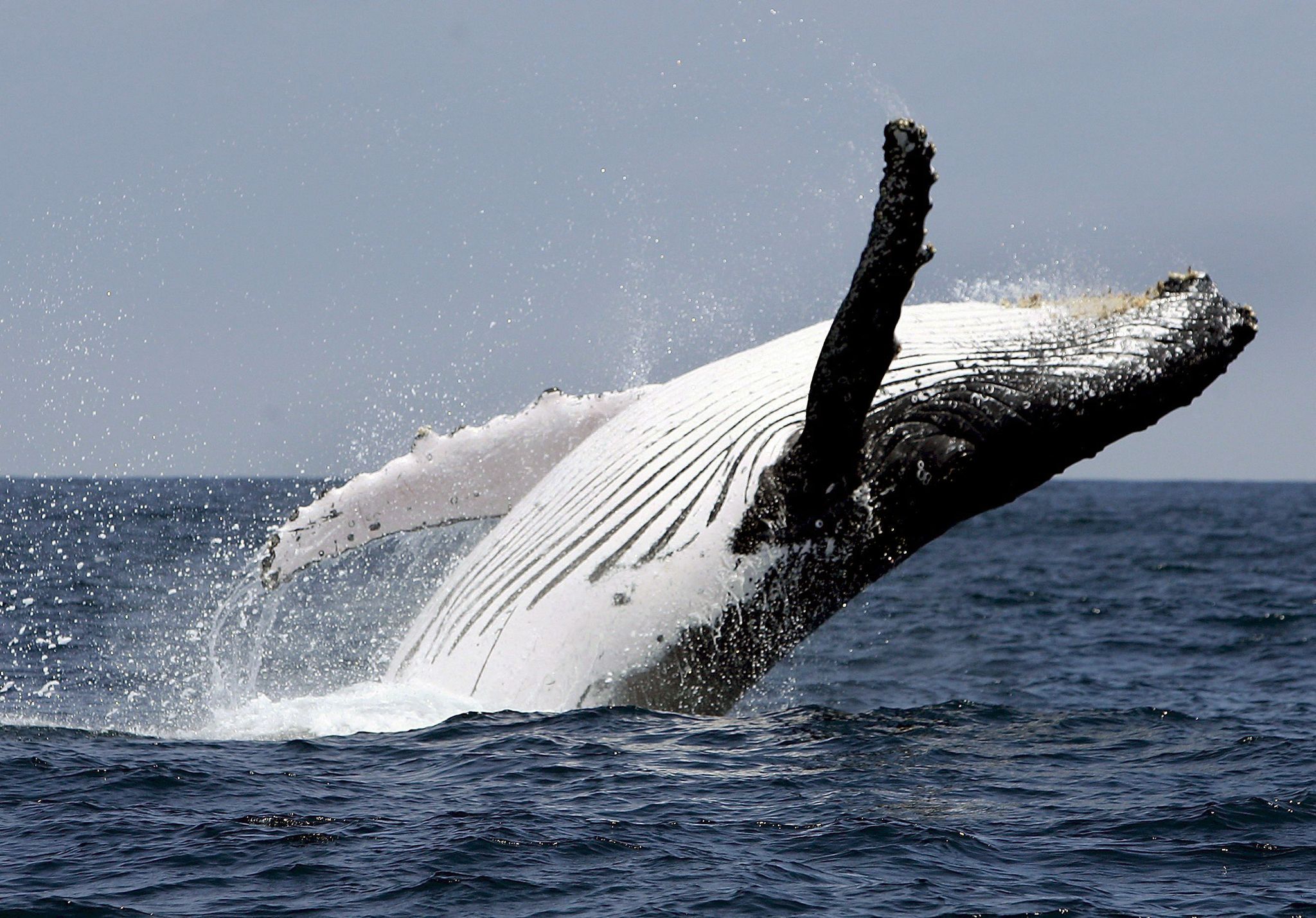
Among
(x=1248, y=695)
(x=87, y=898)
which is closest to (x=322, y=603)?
(x=1248, y=695)

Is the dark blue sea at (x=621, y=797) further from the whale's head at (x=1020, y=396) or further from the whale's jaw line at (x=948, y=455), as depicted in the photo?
the whale's head at (x=1020, y=396)

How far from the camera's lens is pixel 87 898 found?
6.55m

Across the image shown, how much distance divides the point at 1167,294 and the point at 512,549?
4.42m

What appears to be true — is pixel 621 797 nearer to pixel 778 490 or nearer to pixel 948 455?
pixel 778 490

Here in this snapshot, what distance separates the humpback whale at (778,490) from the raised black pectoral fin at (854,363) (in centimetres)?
3

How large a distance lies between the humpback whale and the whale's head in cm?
1

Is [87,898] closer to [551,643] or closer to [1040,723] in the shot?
[551,643]

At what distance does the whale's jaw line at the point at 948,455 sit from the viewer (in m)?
8.97

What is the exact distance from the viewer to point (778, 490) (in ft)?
28.8

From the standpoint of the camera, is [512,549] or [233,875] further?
[512,549]

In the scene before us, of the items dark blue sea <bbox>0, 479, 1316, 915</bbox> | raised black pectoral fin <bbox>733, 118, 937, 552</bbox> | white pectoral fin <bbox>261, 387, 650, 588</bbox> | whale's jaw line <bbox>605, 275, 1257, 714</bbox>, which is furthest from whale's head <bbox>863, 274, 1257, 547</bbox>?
white pectoral fin <bbox>261, 387, 650, 588</bbox>

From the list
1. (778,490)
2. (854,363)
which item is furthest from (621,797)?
(854,363)

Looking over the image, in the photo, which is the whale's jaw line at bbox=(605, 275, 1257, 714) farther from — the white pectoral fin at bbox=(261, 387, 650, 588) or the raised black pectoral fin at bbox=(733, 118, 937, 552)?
the white pectoral fin at bbox=(261, 387, 650, 588)

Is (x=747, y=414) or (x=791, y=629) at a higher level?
(x=747, y=414)
